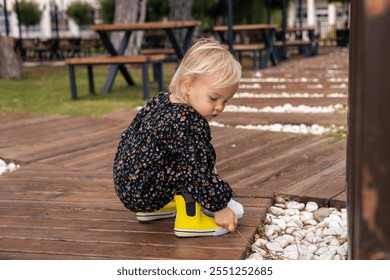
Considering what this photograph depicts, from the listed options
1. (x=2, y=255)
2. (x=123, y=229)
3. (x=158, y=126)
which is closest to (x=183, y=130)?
(x=158, y=126)

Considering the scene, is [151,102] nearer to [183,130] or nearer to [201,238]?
[183,130]

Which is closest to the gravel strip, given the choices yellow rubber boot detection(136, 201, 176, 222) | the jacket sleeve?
the jacket sleeve

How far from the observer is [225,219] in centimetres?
249

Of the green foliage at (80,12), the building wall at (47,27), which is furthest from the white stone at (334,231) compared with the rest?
the building wall at (47,27)

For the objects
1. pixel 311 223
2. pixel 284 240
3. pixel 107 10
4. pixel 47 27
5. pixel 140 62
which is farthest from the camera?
pixel 47 27

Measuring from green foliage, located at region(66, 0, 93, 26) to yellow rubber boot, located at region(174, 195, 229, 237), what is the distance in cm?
2624

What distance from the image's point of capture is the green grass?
7.18 meters

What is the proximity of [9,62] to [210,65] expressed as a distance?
34.1 feet

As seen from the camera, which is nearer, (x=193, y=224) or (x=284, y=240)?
(x=193, y=224)

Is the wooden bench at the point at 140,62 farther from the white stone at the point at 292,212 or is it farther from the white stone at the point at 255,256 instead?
the white stone at the point at 255,256

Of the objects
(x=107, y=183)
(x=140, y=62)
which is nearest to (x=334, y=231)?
(x=107, y=183)

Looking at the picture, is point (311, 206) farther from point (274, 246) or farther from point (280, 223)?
point (274, 246)

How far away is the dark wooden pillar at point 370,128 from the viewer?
5.61 feet
